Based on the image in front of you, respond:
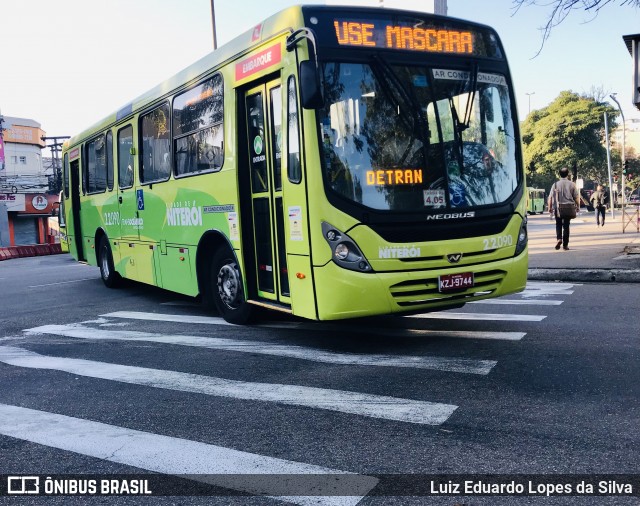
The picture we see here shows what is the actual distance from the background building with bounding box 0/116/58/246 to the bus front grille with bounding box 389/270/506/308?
33361 millimetres

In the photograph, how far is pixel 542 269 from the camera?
11836mm

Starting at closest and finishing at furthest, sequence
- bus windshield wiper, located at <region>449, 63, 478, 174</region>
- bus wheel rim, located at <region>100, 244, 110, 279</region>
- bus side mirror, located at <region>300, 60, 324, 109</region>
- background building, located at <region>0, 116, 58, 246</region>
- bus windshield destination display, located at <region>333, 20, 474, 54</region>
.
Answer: bus side mirror, located at <region>300, 60, 324, 109</region> → bus windshield destination display, located at <region>333, 20, 474, 54</region> → bus windshield wiper, located at <region>449, 63, 478, 174</region> → bus wheel rim, located at <region>100, 244, 110, 279</region> → background building, located at <region>0, 116, 58, 246</region>

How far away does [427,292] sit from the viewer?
231 inches

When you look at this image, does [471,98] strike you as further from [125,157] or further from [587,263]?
[587,263]

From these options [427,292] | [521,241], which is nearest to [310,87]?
[427,292]

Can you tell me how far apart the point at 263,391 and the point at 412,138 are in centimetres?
275

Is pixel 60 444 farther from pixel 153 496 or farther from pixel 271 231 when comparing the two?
pixel 271 231

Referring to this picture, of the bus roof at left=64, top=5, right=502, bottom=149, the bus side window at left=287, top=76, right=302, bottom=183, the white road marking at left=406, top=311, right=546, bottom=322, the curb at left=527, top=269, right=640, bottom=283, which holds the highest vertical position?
the bus roof at left=64, top=5, right=502, bottom=149

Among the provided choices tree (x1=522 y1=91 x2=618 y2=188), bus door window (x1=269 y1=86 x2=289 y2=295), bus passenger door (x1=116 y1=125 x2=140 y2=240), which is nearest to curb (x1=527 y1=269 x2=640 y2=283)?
bus door window (x1=269 y1=86 x2=289 y2=295)

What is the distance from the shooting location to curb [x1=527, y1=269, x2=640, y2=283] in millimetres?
10617

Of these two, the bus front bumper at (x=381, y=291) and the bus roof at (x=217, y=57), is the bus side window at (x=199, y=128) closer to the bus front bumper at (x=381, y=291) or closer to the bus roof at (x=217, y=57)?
the bus roof at (x=217, y=57)

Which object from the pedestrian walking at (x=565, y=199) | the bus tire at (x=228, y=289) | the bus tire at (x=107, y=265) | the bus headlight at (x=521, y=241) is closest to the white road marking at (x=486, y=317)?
the bus headlight at (x=521, y=241)

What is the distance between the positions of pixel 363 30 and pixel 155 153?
4551mm

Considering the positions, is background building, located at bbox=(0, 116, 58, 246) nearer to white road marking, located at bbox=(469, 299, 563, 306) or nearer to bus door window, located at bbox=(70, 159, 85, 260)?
bus door window, located at bbox=(70, 159, 85, 260)
